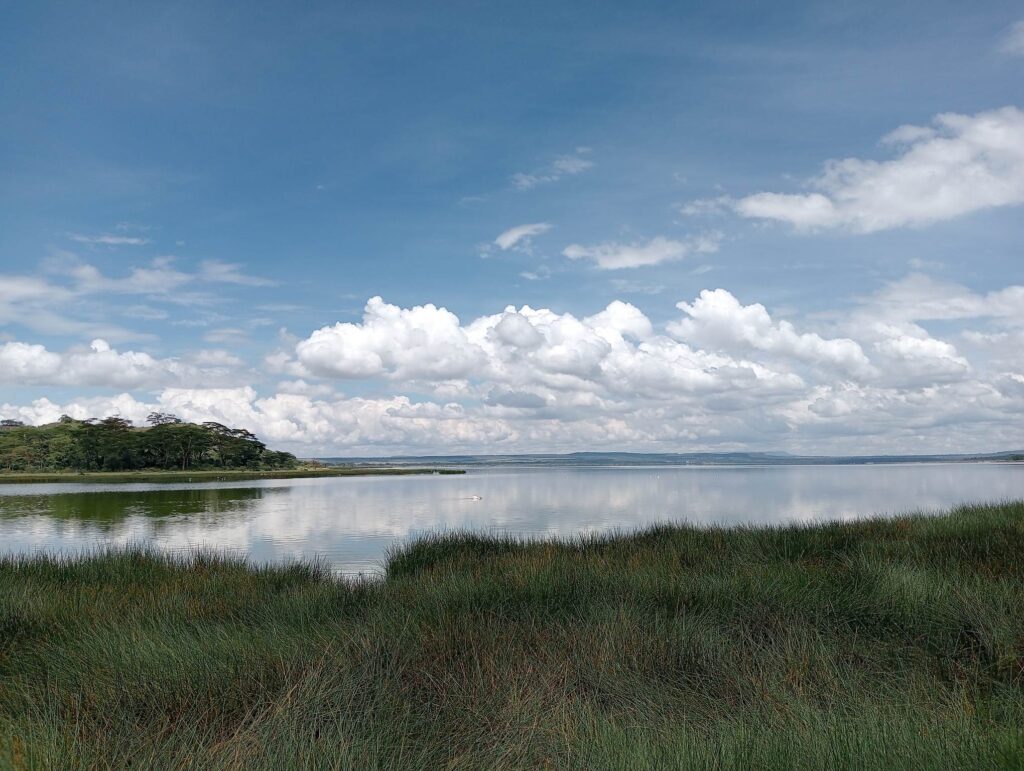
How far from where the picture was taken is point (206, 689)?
488 cm

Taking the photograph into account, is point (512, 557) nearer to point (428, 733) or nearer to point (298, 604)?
point (298, 604)

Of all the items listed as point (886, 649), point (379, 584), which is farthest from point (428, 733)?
point (379, 584)

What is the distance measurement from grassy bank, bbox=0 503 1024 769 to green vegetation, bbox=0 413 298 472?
101 m

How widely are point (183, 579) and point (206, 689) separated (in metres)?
5.46

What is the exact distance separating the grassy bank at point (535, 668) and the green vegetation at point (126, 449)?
331 ft

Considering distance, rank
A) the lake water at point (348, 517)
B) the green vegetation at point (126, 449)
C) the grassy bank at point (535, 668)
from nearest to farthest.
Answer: the grassy bank at point (535, 668) < the lake water at point (348, 517) < the green vegetation at point (126, 449)

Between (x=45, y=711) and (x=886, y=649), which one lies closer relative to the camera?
(x=45, y=711)

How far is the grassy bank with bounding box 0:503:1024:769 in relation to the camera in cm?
377

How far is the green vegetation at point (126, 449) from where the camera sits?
318 ft

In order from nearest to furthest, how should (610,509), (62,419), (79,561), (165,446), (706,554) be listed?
(706,554) < (79,561) < (610,509) < (165,446) < (62,419)

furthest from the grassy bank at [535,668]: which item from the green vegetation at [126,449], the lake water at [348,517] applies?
the green vegetation at [126,449]

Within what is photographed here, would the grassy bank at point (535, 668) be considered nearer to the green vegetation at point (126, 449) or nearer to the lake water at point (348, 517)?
the lake water at point (348, 517)

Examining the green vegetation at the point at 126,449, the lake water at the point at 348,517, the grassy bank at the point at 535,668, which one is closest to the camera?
the grassy bank at the point at 535,668

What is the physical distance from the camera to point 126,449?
97625mm
